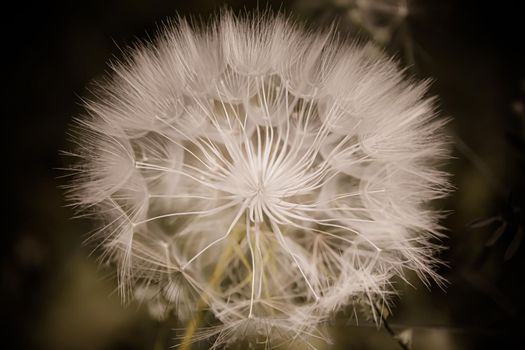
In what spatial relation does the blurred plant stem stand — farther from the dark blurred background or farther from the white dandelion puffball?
the dark blurred background

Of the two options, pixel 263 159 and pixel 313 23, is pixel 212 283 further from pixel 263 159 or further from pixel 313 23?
pixel 313 23

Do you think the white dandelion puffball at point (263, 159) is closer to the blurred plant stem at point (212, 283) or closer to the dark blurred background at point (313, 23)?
the blurred plant stem at point (212, 283)

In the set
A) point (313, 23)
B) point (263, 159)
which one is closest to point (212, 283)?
point (263, 159)

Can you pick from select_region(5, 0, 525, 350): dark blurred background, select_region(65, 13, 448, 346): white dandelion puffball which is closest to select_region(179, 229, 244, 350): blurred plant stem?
select_region(65, 13, 448, 346): white dandelion puffball
